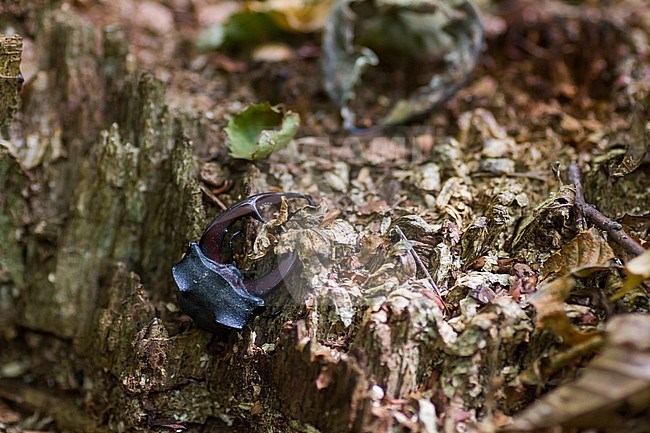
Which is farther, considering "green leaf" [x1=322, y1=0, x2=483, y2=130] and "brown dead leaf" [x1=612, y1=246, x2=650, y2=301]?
"green leaf" [x1=322, y1=0, x2=483, y2=130]

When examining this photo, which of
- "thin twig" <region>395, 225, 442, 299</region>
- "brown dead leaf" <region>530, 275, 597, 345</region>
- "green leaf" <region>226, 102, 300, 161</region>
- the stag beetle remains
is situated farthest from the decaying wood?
"brown dead leaf" <region>530, 275, 597, 345</region>

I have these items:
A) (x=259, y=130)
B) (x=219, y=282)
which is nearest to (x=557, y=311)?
(x=219, y=282)

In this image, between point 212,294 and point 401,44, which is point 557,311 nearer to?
point 212,294

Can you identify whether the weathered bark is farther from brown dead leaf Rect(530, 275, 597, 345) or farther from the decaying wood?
the decaying wood

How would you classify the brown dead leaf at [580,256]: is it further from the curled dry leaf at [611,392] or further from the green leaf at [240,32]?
the green leaf at [240,32]

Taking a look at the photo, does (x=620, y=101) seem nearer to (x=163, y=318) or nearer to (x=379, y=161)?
(x=379, y=161)

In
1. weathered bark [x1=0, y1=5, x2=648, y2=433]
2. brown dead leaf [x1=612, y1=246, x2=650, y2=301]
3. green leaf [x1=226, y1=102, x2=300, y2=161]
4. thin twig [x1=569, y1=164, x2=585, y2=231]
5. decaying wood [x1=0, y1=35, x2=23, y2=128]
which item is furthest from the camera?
green leaf [x1=226, y1=102, x2=300, y2=161]
